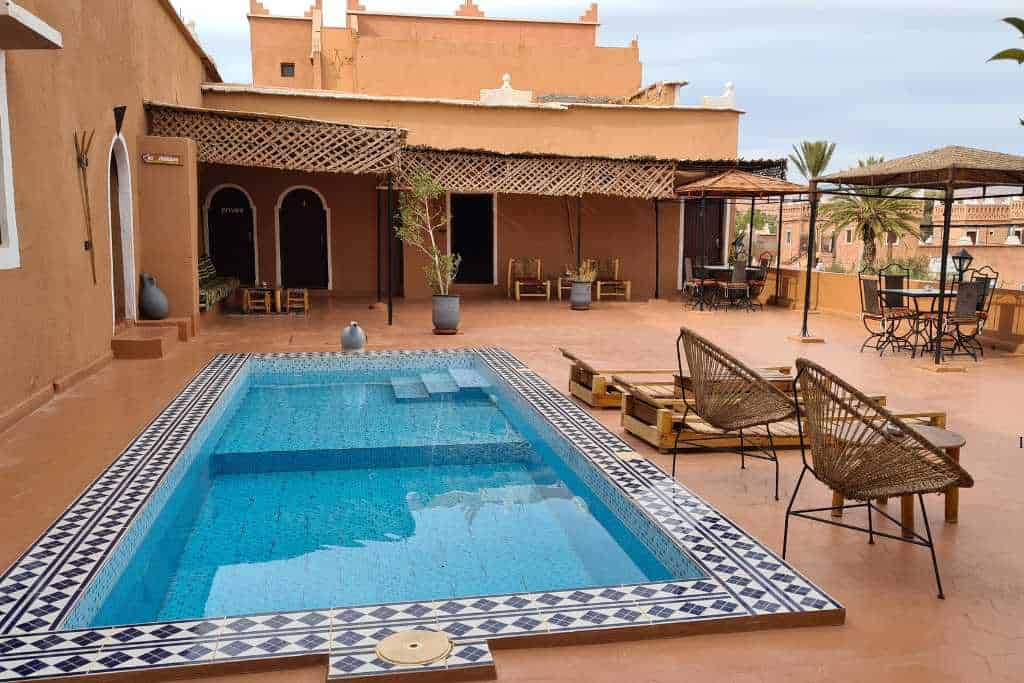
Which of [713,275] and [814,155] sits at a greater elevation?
[814,155]

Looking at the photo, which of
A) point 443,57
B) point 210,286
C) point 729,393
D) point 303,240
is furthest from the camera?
point 443,57

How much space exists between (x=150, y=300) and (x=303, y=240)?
20.6 ft

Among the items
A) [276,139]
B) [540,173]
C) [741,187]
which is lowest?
[741,187]

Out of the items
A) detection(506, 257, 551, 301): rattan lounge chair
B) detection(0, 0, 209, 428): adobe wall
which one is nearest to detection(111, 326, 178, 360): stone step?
detection(0, 0, 209, 428): adobe wall

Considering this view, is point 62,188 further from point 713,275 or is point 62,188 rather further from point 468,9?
point 468,9

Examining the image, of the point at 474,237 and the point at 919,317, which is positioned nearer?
the point at 919,317

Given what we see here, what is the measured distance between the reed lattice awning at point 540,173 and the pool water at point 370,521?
7361 millimetres

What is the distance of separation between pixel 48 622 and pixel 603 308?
1318 centimetres

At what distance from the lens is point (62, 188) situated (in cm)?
794

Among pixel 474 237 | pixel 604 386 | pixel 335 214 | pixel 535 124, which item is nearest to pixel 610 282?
pixel 474 237

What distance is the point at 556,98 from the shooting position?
21.8 m

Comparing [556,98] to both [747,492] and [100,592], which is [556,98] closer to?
[747,492]

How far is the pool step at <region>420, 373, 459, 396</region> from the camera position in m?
8.70

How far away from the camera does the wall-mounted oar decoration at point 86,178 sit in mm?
8422
